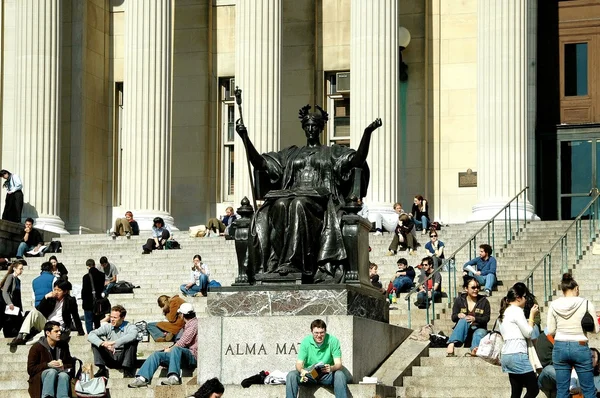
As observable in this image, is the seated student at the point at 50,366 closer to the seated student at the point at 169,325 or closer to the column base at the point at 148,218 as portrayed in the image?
the seated student at the point at 169,325

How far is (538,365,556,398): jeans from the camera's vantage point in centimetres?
2097

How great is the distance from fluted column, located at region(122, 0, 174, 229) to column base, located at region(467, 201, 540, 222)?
7548 millimetres

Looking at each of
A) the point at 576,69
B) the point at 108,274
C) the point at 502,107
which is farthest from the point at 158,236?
the point at 576,69

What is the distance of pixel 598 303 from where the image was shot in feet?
95.9

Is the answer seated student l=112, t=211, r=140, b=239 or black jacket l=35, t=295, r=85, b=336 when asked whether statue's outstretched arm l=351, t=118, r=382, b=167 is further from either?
seated student l=112, t=211, r=140, b=239

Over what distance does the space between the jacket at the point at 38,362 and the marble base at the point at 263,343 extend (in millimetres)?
2209

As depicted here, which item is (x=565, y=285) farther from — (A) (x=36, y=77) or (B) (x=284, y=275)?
(A) (x=36, y=77)

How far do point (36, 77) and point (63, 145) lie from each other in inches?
113

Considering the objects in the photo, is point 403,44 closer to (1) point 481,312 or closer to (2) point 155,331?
(2) point 155,331

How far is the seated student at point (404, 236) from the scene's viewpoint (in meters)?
35.3

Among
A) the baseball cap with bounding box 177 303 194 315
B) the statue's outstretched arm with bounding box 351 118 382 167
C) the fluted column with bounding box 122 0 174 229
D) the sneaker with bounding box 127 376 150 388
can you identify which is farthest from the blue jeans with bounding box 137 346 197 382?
the fluted column with bounding box 122 0 174 229

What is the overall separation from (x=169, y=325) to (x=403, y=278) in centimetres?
590

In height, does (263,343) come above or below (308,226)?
below

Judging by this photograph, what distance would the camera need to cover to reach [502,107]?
39.8m
